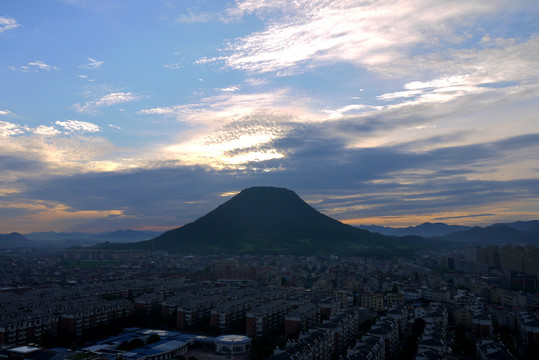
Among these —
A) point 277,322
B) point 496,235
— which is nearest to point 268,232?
point 277,322

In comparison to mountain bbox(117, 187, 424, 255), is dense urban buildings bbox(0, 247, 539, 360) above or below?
below

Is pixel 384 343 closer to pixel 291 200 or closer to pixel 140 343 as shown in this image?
pixel 140 343

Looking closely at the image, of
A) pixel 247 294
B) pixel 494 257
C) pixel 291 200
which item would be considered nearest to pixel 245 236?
pixel 291 200

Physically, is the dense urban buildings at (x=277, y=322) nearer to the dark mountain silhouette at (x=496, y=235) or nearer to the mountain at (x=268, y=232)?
the mountain at (x=268, y=232)

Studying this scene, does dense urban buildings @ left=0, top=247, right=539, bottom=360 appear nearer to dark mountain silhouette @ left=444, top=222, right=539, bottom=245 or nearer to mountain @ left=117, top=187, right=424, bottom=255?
mountain @ left=117, top=187, right=424, bottom=255

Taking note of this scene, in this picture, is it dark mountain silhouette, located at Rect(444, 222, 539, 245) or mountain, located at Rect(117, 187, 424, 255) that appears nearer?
mountain, located at Rect(117, 187, 424, 255)

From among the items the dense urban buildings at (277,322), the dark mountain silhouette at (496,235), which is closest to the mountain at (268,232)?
the dense urban buildings at (277,322)

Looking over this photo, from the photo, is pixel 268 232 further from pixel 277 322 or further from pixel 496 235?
pixel 496 235

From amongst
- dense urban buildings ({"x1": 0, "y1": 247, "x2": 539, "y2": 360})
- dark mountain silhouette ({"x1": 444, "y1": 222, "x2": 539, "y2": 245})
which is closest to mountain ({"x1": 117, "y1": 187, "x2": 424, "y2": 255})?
dense urban buildings ({"x1": 0, "y1": 247, "x2": 539, "y2": 360})
